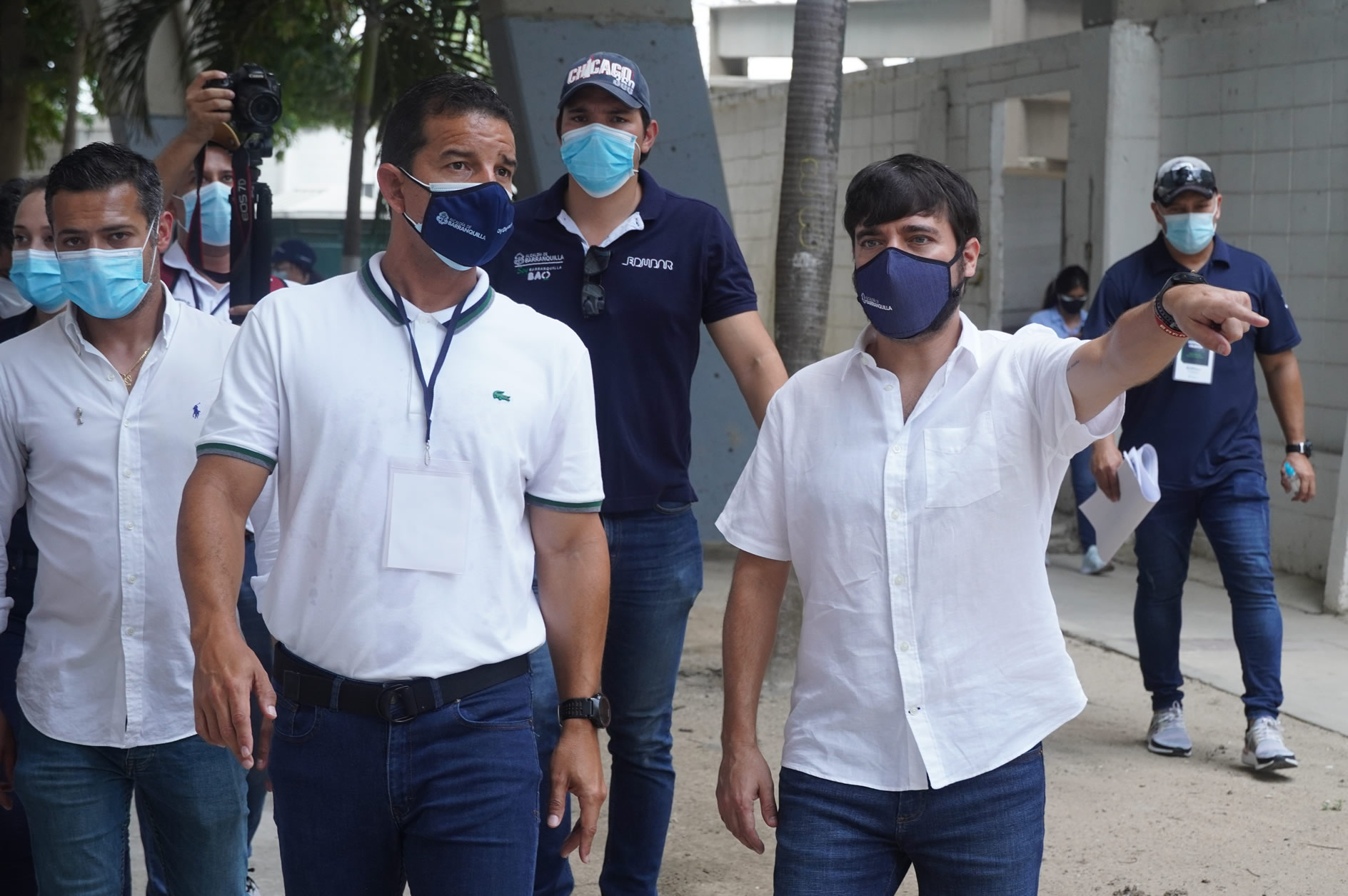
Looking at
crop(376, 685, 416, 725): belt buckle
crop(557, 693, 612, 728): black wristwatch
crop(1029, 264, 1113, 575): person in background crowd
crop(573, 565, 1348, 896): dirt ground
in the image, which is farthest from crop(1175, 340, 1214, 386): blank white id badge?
crop(1029, 264, 1113, 575): person in background crowd

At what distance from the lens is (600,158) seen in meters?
3.74

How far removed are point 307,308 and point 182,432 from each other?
67cm

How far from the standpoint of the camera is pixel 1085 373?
250cm

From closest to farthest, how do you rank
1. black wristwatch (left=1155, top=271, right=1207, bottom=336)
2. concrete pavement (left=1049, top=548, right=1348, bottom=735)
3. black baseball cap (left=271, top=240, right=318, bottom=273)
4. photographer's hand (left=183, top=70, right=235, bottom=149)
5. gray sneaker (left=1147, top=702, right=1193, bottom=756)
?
black wristwatch (left=1155, top=271, right=1207, bottom=336) < photographer's hand (left=183, top=70, right=235, bottom=149) < gray sneaker (left=1147, top=702, right=1193, bottom=756) < concrete pavement (left=1049, top=548, right=1348, bottom=735) < black baseball cap (left=271, top=240, right=318, bottom=273)

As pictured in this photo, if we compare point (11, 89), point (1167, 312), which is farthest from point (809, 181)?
point (11, 89)

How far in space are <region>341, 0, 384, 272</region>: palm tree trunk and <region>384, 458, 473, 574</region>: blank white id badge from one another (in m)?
9.83

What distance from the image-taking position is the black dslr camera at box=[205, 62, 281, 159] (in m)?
4.18

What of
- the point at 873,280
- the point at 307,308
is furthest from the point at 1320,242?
the point at 307,308

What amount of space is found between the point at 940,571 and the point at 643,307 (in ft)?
4.44

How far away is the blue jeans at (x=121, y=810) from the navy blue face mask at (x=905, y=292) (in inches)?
62.4

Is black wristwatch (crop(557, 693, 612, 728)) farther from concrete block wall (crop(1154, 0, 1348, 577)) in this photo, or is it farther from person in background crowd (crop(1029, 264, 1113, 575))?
person in background crowd (crop(1029, 264, 1113, 575))

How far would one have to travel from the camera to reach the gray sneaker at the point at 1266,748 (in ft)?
17.7

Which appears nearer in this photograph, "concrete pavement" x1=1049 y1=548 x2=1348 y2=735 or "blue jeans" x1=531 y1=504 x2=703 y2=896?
"blue jeans" x1=531 y1=504 x2=703 y2=896

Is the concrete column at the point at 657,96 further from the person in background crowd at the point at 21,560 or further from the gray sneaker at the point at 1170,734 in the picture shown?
the person in background crowd at the point at 21,560
